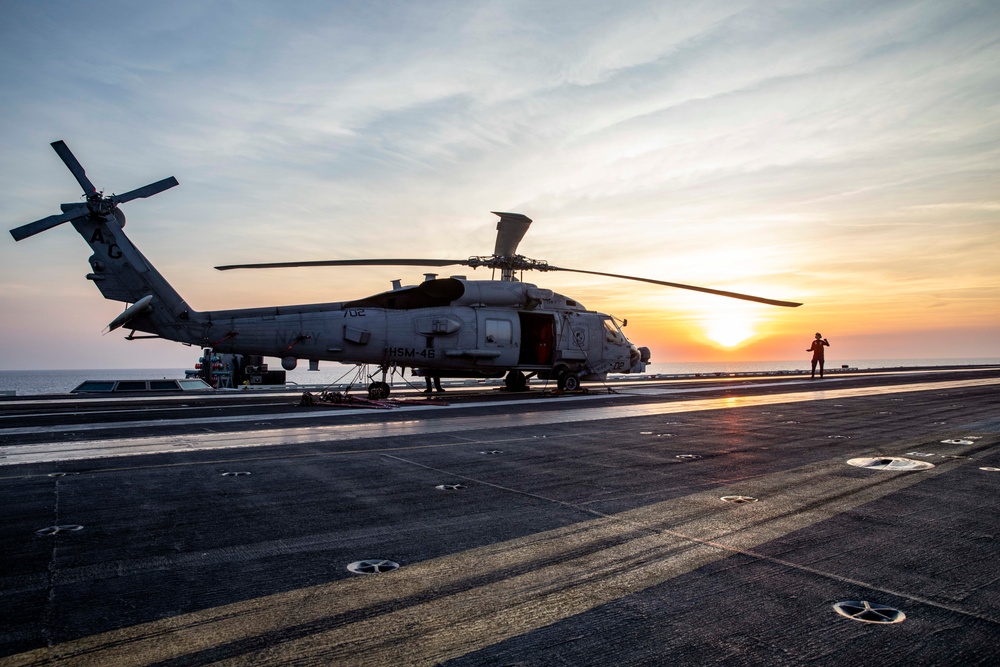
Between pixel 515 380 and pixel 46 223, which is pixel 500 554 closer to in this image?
pixel 46 223

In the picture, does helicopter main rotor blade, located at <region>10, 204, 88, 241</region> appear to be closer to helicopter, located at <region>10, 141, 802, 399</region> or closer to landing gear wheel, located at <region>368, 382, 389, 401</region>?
helicopter, located at <region>10, 141, 802, 399</region>

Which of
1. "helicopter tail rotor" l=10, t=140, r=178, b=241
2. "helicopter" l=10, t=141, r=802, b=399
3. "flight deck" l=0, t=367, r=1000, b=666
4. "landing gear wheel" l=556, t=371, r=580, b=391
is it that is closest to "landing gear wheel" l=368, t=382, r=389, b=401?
"helicopter" l=10, t=141, r=802, b=399

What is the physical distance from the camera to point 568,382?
28141 mm

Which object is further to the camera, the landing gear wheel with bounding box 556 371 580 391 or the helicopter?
the landing gear wheel with bounding box 556 371 580 391

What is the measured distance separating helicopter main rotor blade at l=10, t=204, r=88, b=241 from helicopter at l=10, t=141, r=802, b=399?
4 cm

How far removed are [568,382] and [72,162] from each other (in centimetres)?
2026

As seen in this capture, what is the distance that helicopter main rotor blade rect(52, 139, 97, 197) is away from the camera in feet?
64.1

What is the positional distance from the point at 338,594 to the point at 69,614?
155 centimetres

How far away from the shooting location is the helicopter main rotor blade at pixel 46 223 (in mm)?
17547

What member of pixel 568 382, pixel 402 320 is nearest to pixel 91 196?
pixel 402 320

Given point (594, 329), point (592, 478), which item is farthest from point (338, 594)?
point (594, 329)

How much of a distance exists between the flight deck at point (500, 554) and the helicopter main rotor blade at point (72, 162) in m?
12.8

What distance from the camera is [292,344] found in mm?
21750

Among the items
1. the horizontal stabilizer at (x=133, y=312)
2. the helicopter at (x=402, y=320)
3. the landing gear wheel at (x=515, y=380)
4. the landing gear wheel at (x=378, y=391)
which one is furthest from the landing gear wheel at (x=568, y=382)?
the horizontal stabilizer at (x=133, y=312)
